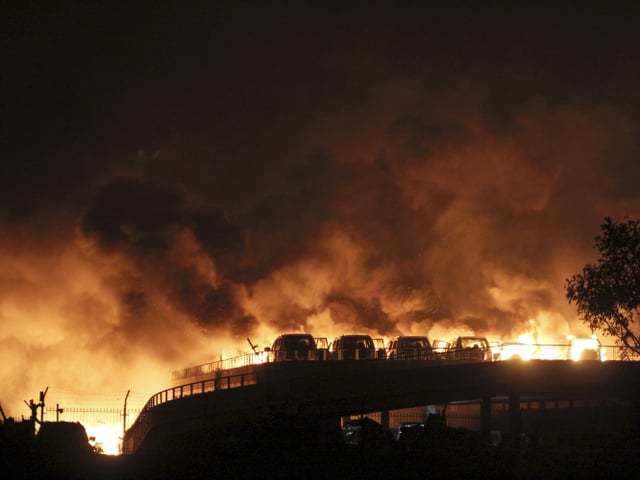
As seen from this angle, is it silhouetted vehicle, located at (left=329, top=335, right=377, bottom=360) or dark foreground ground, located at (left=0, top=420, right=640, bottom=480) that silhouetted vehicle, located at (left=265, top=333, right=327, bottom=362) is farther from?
dark foreground ground, located at (left=0, top=420, right=640, bottom=480)

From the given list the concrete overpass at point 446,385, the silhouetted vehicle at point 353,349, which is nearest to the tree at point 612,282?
the concrete overpass at point 446,385

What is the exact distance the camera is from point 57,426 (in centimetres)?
4016

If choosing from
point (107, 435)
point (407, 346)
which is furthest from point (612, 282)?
point (107, 435)

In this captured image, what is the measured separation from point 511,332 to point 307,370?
30.3 metres

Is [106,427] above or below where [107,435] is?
above

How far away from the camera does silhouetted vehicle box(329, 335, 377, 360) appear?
6191 cm

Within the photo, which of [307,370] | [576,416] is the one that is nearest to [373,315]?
[307,370]

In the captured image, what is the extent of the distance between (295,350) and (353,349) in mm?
3386

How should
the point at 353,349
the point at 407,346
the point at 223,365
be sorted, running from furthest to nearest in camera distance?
1. the point at 223,365
2. the point at 353,349
3. the point at 407,346

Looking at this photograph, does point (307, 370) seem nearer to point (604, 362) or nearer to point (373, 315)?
point (604, 362)

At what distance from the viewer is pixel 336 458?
32.6m

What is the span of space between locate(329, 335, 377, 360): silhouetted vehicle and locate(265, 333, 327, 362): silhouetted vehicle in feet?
3.22

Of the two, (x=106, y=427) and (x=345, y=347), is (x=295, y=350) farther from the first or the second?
(x=106, y=427)

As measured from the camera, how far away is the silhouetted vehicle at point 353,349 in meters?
61.9
